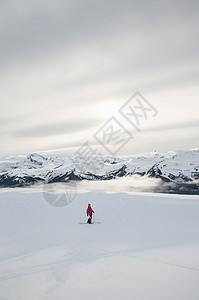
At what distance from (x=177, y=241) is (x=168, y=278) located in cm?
513

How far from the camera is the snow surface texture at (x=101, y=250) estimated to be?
6.58 m

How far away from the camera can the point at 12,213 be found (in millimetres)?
17750

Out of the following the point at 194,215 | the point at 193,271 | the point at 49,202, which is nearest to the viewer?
the point at 193,271

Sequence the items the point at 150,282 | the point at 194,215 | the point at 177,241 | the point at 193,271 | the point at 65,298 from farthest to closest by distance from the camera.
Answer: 1. the point at 194,215
2. the point at 177,241
3. the point at 193,271
4. the point at 150,282
5. the point at 65,298

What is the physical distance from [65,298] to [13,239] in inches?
304

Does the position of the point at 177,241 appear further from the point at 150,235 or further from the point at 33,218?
the point at 33,218

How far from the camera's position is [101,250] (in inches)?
408

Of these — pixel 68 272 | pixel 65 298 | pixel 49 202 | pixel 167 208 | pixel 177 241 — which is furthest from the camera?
pixel 49 202

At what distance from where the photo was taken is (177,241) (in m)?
11.5

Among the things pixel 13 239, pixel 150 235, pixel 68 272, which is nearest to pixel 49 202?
pixel 13 239

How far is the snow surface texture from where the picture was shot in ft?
21.6

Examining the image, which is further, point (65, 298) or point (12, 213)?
point (12, 213)

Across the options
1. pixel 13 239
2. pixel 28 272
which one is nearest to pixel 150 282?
pixel 28 272

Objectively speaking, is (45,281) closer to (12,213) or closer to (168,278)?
(168,278)
